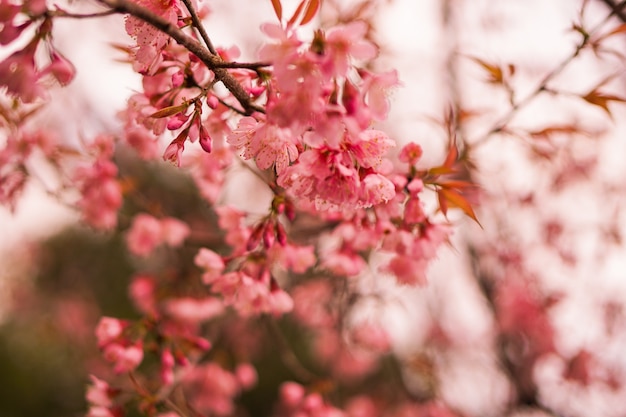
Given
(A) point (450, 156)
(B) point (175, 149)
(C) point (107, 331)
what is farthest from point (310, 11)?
(C) point (107, 331)

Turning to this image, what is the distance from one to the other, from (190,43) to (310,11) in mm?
226

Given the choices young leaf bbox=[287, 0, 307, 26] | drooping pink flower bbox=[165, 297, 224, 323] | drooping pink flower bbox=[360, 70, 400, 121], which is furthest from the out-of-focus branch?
drooping pink flower bbox=[165, 297, 224, 323]

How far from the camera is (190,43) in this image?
872mm

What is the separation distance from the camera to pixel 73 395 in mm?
6504

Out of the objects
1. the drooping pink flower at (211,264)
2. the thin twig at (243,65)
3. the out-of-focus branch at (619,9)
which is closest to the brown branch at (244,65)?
the thin twig at (243,65)

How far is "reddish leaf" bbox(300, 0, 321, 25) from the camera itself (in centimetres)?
87

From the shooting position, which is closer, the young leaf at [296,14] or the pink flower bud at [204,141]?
the young leaf at [296,14]

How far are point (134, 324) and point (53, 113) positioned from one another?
88.7 inches

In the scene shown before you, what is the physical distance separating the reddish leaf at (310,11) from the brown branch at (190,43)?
178mm

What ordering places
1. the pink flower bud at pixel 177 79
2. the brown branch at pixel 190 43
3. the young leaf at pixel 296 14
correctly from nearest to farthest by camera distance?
the brown branch at pixel 190 43
the young leaf at pixel 296 14
the pink flower bud at pixel 177 79

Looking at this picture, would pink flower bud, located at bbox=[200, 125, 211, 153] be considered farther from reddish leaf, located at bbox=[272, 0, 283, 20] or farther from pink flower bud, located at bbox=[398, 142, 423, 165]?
pink flower bud, located at bbox=[398, 142, 423, 165]

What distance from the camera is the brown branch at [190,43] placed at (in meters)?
0.73

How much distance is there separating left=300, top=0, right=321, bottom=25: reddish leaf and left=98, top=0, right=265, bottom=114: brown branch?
18cm

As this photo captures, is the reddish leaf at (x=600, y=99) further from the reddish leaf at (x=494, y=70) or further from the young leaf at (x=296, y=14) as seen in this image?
the young leaf at (x=296, y=14)
